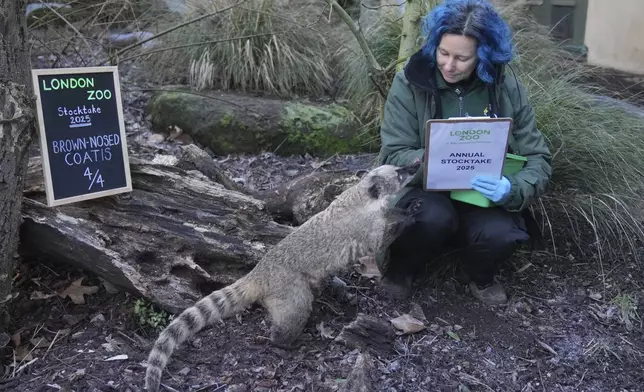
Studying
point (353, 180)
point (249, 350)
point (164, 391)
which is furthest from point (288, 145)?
point (164, 391)

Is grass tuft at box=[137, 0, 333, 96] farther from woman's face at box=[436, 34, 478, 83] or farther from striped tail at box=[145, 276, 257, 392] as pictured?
striped tail at box=[145, 276, 257, 392]

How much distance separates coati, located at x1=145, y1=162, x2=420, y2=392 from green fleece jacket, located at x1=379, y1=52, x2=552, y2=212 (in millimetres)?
189

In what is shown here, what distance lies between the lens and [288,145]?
21.4 feet

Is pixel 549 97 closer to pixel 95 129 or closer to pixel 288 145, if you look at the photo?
pixel 288 145

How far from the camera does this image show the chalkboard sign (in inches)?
137

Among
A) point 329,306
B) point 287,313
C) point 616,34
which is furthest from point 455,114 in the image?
point 616,34

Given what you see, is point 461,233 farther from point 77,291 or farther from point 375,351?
point 77,291

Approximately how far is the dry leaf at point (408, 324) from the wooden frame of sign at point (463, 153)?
80 centimetres

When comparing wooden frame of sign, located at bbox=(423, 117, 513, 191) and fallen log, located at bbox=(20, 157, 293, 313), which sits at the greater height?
wooden frame of sign, located at bbox=(423, 117, 513, 191)

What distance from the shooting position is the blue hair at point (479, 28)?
3.46 meters

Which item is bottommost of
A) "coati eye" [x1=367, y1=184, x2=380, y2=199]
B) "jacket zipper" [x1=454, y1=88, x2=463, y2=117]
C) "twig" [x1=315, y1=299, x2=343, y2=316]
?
"twig" [x1=315, y1=299, x2=343, y2=316]

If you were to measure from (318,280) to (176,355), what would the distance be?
0.87 meters

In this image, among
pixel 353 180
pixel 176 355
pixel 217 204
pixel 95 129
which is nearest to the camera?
pixel 176 355

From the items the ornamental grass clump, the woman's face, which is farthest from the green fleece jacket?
the ornamental grass clump
